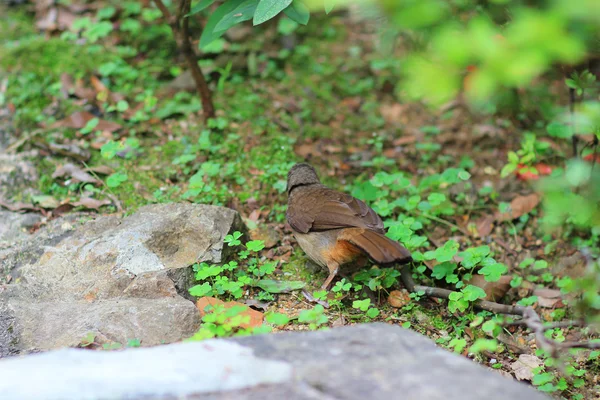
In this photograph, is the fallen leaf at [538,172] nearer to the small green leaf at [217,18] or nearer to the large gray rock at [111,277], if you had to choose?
the large gray rock at [111,277]

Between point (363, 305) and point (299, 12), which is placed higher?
point (299, 12)

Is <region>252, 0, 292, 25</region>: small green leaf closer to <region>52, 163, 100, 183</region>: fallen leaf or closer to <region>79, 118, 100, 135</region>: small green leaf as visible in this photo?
<region>52, 163, 100, 183</region>: fallen leaf

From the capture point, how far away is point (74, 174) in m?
5.64

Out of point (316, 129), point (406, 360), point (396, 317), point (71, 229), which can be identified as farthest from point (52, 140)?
point (406, 360)

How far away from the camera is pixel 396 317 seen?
14.2ft

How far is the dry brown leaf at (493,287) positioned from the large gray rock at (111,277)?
1.89 m

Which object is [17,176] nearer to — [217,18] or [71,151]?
[71,151]

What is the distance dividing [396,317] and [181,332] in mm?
1539

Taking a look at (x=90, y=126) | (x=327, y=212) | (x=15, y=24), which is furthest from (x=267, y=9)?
(x=15, y=24)

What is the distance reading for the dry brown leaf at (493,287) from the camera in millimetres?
4594

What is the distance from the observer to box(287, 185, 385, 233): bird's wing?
442cm

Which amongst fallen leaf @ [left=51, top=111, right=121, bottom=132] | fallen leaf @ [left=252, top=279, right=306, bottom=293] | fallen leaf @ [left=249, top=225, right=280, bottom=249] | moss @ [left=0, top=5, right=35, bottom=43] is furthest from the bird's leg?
moss @ [left=0, top=5, right=35, bottom=43]

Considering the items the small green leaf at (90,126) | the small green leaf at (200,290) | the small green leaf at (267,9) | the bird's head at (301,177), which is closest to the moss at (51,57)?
the small green leaf at (90,126)

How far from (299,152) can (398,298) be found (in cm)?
215
